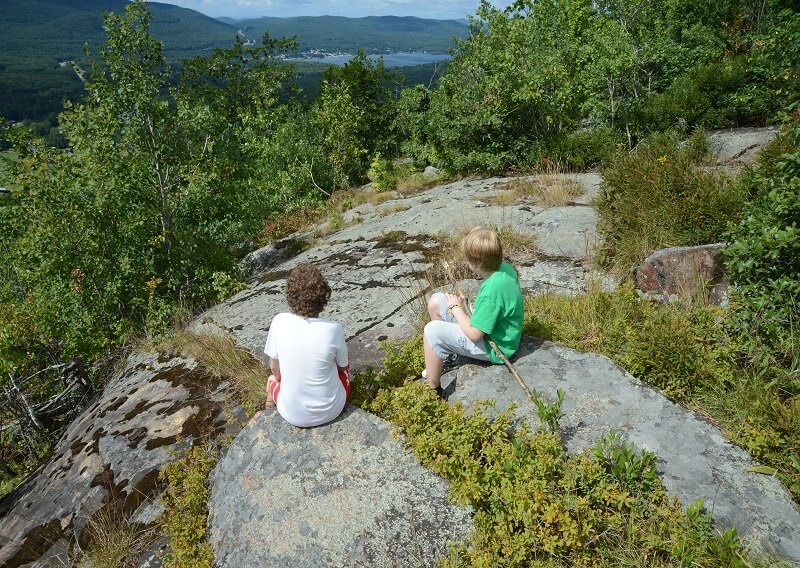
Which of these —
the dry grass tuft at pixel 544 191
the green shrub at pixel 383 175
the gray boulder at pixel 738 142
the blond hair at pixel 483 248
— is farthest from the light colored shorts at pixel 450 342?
the green shrub at pixel 383 175

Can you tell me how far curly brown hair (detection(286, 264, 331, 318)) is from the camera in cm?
377

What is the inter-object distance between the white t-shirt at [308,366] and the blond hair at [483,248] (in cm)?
123

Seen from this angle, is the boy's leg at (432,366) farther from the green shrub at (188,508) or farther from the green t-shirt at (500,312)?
the green shrub at (188,508)

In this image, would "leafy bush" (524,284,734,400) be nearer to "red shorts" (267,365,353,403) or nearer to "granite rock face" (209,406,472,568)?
"red shorts" (267,365,353,403)

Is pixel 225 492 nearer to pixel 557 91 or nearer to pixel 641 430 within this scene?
pixel 641 430

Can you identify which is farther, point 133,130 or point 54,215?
point 133,130

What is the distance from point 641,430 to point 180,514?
11.4 ft

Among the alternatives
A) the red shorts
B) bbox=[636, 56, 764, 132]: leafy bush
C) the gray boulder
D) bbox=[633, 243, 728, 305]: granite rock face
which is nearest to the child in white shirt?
the red shorts

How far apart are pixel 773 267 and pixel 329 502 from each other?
4153 mm

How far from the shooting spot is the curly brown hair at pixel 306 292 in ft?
12.4

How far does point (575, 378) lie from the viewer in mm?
4031

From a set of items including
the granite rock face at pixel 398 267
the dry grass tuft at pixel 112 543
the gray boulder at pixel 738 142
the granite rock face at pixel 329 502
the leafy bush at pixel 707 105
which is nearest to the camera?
the granite rock face at pixel 329 502

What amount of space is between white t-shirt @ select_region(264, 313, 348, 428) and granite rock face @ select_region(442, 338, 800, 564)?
105 cm

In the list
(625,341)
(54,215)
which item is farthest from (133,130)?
(625,341)
